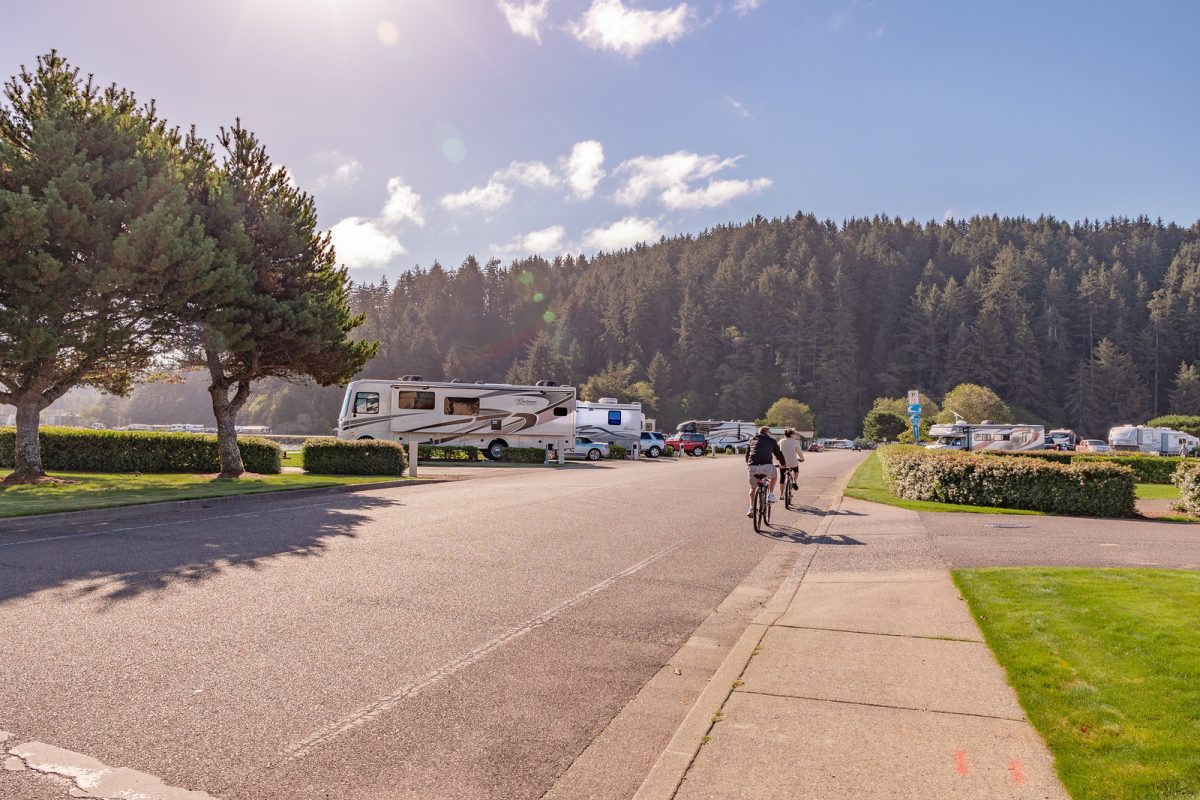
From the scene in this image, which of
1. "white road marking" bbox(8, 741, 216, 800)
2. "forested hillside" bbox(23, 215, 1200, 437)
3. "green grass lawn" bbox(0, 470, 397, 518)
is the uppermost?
"forested hillside" bbox(23, 215, 1200, 437)

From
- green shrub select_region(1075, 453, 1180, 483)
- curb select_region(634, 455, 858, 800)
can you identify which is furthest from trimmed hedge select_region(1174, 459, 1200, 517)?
green shrub select_region(1075, 453, 1180, 483)

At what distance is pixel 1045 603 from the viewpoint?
6.80 m

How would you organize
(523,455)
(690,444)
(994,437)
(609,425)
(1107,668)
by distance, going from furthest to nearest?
(690,444) → (994,437) → (609,425) → (523,455) → (1107,668)

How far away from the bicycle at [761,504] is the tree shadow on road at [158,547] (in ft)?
21.7

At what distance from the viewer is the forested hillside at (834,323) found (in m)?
123

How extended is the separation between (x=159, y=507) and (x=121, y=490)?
12.3 feet

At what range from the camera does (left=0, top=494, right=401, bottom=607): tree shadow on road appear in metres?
7.44

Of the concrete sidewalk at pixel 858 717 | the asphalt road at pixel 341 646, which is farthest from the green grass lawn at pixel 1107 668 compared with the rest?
the asphalt road at pixel 341 646

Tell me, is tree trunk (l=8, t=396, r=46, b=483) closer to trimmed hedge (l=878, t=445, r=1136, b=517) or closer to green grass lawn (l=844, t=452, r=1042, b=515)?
green grass lawn (l=844, t=452, r=1042, b=515)

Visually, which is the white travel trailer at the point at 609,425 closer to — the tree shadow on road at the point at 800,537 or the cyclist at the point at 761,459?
the cyclist at the point at 761,459

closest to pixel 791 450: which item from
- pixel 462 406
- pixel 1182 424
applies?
pixel 462 406

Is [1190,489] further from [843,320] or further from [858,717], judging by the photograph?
[843,320]

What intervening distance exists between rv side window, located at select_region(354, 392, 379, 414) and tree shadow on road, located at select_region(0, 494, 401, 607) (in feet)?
70.5

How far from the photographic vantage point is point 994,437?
58344 mm
